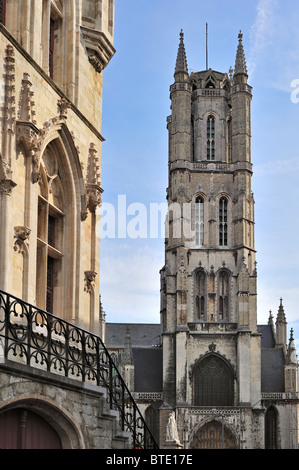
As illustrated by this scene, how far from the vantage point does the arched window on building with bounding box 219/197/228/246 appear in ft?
247

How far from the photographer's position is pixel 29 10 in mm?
13648

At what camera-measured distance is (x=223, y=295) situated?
73.2 metres

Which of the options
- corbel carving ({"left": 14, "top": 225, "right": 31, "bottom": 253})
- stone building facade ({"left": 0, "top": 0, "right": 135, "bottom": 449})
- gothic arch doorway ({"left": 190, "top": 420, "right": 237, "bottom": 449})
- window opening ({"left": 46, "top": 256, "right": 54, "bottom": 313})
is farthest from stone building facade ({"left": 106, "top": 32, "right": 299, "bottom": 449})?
corbel carving ({"left": 14, "top": 225, "right": 31, "bottom": 253})

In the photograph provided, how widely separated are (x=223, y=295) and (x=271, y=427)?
11.8m

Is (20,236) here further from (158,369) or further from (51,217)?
(158,369)

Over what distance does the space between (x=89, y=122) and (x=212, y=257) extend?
5888cm

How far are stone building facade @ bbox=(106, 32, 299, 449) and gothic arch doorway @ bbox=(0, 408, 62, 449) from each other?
56980 millimetres

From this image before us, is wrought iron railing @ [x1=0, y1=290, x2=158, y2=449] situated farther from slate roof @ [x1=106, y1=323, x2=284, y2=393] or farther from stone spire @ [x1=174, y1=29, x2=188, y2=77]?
stone spire @ [x1=174, y1=29, x2=188, y2=77]

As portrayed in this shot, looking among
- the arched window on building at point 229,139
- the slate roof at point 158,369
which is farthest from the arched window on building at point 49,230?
the arched window on building at point 229,139

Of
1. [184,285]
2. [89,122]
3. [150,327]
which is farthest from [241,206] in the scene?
[89,122]

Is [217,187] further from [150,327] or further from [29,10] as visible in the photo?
[29,10]

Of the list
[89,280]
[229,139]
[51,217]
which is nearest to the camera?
[51,217]

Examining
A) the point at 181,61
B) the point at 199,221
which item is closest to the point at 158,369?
the point at 199,221

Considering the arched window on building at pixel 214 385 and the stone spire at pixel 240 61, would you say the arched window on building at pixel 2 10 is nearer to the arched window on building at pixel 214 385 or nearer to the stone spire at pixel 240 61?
the arched window on building at pixel 214 385
